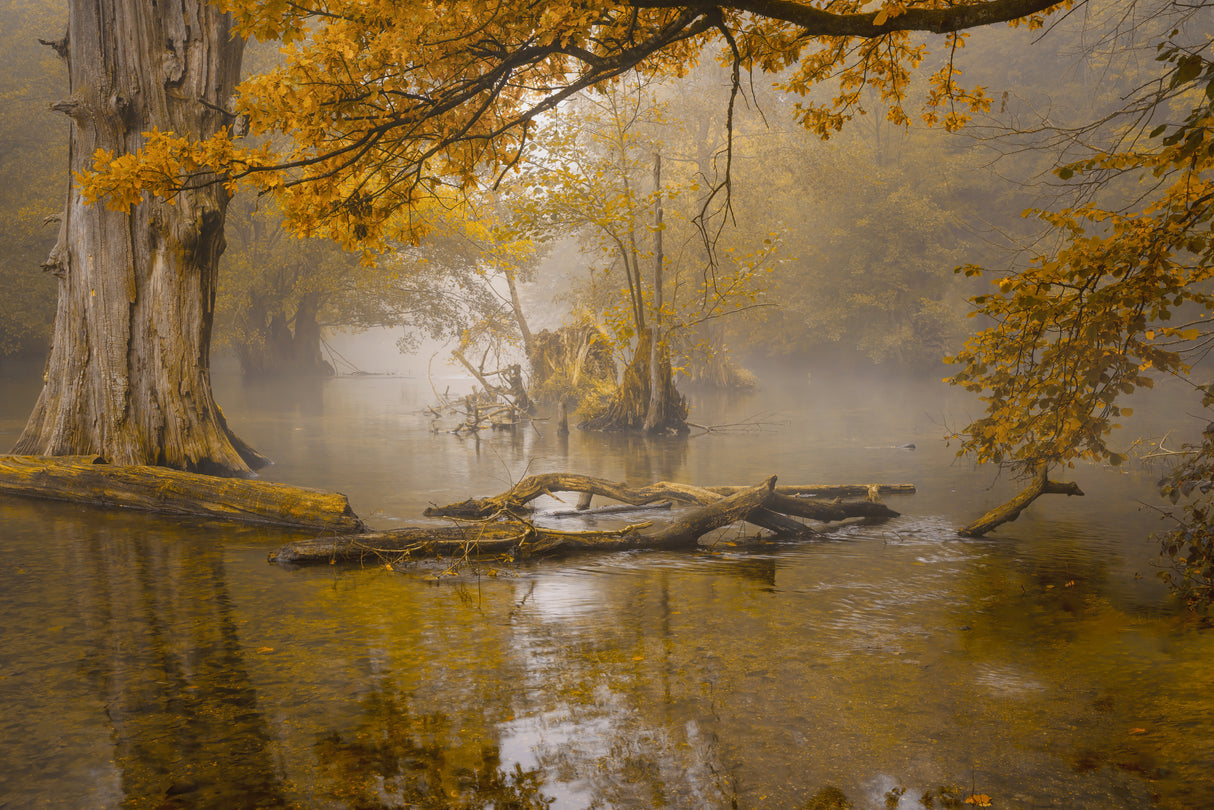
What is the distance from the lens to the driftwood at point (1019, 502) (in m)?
9.30

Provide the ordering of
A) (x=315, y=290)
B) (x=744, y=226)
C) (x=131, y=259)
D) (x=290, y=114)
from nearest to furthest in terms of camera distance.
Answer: (x=290, y=114)
(x=131, y=259)
(x=744, y=226)
(x=315, y=290)

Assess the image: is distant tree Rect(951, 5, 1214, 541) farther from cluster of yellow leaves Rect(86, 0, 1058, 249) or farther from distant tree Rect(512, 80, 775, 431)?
distant tree Rect(512, 80, 775, 431)

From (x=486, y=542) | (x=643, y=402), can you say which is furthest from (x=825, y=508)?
(x=643, y=402)

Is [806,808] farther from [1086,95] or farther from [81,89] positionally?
[1086,95]

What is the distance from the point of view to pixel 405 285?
37000 mm

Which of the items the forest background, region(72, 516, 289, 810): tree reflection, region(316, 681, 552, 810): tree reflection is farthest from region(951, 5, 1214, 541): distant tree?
the forest background

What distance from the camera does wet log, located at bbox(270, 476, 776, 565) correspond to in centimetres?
789

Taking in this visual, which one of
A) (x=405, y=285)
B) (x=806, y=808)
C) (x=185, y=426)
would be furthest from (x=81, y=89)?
(x=405, y=285)

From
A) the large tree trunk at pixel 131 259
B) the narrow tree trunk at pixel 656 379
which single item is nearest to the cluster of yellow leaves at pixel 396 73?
the large tree trunk at pixel 131 259

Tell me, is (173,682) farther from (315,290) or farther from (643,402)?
(315,290)

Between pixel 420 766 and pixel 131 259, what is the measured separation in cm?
983

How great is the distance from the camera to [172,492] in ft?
32.5

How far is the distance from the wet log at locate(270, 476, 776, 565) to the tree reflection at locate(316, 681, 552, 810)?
3.19 meters

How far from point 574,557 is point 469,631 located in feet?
8.08
